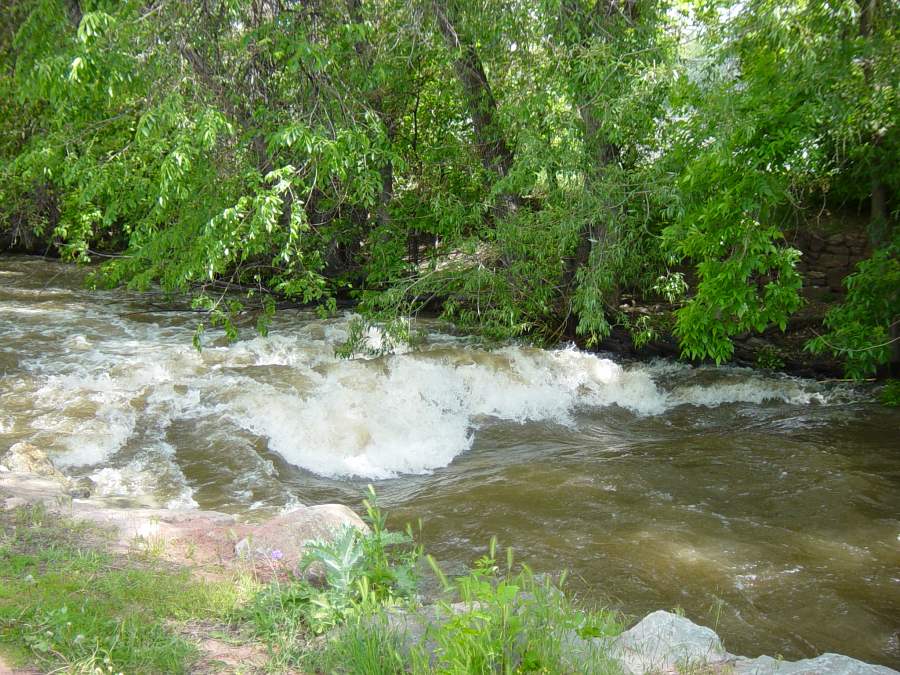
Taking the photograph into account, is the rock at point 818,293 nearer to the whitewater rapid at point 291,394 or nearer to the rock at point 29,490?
the whitewater rapid at point 291,394

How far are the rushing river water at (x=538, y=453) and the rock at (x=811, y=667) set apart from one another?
2.78ft

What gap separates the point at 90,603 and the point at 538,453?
468 cm

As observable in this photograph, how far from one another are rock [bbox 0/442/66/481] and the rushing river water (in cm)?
36

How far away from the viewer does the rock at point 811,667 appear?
2926mm

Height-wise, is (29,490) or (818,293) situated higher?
(818,293)

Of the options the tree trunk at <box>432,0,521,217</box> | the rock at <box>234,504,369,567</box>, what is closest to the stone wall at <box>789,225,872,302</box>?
the tree trunk at <box>432,0,521,217</box>

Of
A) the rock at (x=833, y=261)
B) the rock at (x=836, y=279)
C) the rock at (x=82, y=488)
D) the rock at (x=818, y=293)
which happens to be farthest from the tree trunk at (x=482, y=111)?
the rock at (x=82, y=488)

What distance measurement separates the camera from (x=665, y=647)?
121 inches

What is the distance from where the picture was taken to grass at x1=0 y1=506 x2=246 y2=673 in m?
2.78

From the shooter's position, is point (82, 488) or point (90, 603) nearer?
point (90, 603)

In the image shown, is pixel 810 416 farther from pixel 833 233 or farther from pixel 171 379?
pixel 171 379

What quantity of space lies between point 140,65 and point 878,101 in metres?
7.40

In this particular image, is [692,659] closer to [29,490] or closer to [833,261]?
[29,490]

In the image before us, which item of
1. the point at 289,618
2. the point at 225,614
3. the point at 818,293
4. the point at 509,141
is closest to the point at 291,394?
the point at 509,141
